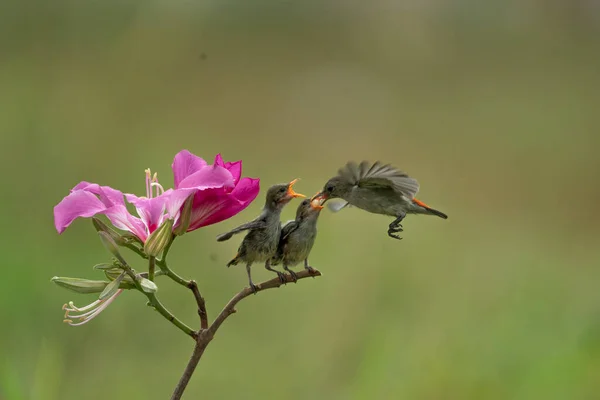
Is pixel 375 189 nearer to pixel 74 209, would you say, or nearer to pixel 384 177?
pixel 384 177

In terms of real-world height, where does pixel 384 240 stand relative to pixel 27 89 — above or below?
below

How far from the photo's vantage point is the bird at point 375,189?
2.75 feet

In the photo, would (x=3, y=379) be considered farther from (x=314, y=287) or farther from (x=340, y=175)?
(x=314, y=287)

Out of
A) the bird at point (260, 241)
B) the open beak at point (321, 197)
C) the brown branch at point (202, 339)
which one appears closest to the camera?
the brown branch at point (202, 339)

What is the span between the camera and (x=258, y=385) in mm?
1982

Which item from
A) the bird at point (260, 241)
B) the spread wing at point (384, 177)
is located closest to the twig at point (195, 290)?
the bird at point (260, 241)

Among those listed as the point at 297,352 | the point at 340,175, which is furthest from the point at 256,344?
the point at 340,175

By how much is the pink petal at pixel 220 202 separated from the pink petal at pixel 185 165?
23 mm

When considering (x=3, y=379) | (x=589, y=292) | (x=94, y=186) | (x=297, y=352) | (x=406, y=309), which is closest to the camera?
(x=94, y=186)

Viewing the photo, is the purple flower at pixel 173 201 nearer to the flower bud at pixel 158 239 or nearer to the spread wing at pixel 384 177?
the flower bud at pixel 158 239

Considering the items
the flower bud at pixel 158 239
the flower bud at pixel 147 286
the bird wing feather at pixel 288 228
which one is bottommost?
the flower bud at pixel 147 286

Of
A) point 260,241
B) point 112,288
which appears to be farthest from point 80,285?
point 260,241

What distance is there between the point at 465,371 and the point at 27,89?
2341 mm

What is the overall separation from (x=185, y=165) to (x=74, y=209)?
3.7 inches
